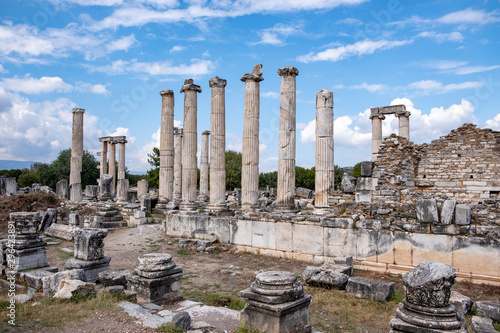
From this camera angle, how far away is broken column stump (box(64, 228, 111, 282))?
889 centimetres

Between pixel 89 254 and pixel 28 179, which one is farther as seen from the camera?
pixel 28 179

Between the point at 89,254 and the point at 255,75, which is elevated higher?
the point at 255,75

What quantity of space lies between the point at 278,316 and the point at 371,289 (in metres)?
3.06

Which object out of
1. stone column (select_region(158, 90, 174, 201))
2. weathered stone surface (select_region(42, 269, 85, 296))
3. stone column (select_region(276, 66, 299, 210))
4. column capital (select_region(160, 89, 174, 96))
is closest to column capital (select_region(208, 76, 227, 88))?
stone column (select_region(276, 66, 299, 210))

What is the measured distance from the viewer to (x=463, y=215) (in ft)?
28.8

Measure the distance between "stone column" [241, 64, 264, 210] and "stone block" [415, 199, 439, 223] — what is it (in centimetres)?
743

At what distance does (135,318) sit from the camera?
5949mm

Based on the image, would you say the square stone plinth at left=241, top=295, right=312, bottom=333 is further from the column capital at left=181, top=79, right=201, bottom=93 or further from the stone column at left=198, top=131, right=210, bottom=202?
the stone column at left=198, top=131, right=210, bottom=202

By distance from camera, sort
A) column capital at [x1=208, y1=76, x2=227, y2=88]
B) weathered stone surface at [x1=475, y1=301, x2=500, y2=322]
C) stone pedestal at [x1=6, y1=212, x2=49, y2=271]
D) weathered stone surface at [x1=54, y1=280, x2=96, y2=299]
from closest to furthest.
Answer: weathered stone surface at [x1=475, y1=301, x2=500, y2=322] → weathered stone surface at [x1=54, y1=280, x2=96, y2=299] → stone pedestal at [x1=6, y1=212, x2=49, y2=271] → column capital at [x1=208, y1=76, x2=227, y2=88]

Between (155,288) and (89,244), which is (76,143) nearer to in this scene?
(89,244)

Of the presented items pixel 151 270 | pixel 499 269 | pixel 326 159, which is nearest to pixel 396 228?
pixel 499 269

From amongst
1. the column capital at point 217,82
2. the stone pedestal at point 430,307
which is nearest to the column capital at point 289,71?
the column capital at point 217,82

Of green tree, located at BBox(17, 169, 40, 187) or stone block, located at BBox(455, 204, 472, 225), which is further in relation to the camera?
green tree, located at BBox(17, 169, 40, 187)

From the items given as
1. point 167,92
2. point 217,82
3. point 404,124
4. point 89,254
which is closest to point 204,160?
point 167,92
